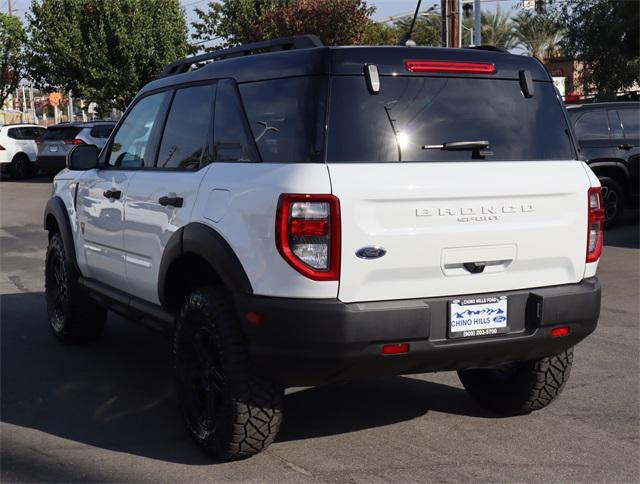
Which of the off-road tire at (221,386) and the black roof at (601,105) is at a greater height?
the black roof at (601,105)

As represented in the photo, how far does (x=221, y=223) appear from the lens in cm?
412

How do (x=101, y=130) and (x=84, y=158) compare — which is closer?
(x=84, y=158)

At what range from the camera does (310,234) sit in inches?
146

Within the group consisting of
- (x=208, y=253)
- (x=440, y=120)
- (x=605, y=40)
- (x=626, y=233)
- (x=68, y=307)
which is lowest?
(x=626, y=233)

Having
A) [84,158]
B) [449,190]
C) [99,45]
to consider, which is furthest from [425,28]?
[449,190]

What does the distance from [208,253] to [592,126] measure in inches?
399

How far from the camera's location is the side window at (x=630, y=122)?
13.1 metres

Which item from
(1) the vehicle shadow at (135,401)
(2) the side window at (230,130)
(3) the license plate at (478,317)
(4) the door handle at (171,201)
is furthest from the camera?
(1) the vehicle shadow at (135,401)

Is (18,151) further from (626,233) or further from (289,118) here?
(289,118)

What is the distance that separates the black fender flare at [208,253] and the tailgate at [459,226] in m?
0.49

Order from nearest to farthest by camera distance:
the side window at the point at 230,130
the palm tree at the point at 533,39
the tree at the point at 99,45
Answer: the side window at the point at 230,130 < the tree at the point at 99,45 < the palm tree at the point at 533,39

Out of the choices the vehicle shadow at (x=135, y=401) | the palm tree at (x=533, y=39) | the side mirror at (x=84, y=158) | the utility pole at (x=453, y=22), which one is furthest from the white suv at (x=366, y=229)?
the palm tree at (x=533, y=39)

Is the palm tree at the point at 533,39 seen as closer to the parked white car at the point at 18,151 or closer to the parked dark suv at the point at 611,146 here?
the parked white car at the point at 18,151

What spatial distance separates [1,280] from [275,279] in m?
6.60
